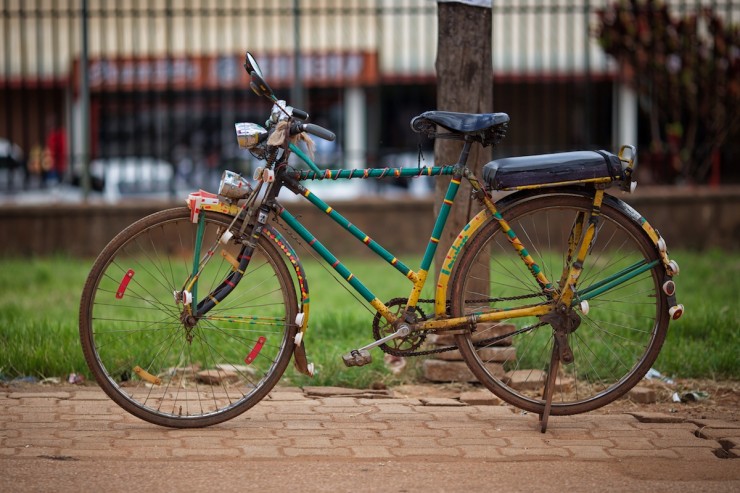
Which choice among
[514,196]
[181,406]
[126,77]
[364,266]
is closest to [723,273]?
[364,266]

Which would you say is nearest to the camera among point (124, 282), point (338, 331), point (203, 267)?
point (203, 267)

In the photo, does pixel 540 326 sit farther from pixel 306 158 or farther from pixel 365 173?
pixel 306 158

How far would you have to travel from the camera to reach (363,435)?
460 cm

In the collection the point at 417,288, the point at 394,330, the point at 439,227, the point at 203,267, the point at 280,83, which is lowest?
the point at 394,330

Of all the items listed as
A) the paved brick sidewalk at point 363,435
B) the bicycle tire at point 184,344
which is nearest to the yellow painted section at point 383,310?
the bicycle tire at point 184,344

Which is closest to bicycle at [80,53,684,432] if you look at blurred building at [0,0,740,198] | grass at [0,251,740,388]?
grass at [0,251,740,388]

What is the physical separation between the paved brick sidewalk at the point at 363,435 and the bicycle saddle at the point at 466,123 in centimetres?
125

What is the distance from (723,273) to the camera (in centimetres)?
927

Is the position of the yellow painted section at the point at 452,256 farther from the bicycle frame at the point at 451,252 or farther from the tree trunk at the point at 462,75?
the tree trunk at the point at 462,75

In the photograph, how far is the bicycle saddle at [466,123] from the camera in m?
4.56

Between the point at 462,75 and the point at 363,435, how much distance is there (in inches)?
76.1

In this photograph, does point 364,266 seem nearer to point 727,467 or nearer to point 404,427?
point 404,427

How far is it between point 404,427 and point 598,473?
0.95 metres

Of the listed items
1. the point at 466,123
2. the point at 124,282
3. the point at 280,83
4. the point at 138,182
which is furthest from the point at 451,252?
the point at 280,83
